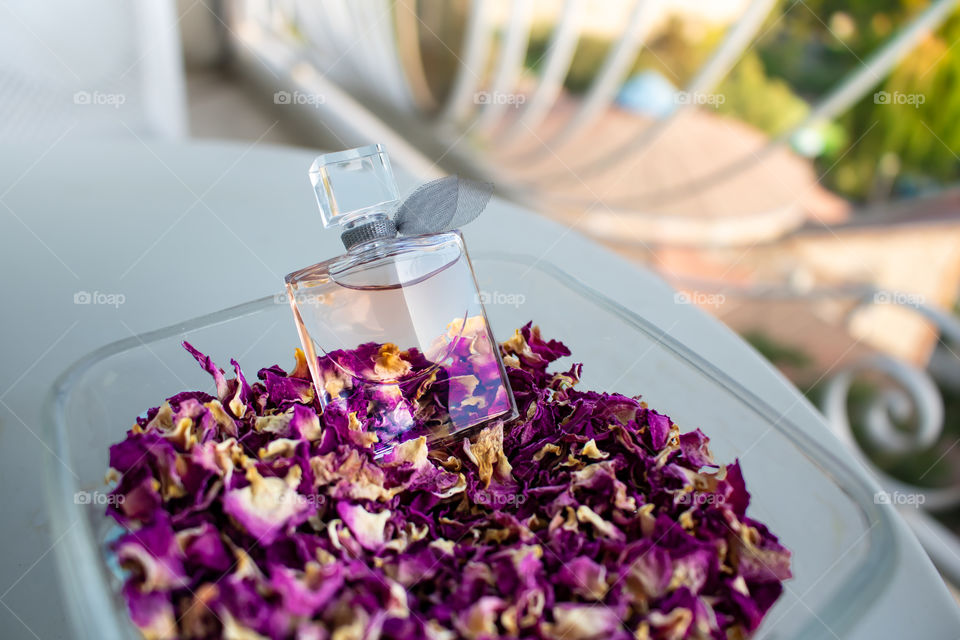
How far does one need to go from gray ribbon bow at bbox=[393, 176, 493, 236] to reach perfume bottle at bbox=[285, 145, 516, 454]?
0.01 m

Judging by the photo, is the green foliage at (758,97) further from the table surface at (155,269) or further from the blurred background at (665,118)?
the table surface at (155,269)

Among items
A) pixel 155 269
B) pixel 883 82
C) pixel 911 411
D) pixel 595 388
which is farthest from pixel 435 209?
pixel 883 82

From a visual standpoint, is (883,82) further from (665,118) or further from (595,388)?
(595,388)

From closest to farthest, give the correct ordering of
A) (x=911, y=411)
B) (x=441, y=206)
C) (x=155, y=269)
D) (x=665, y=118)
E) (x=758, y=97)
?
(x=441, y=206)
(x=155, y=269)
(x=911, y=411)
(x=665, y=118)
(x=758, y=97)

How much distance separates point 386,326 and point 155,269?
33 cm

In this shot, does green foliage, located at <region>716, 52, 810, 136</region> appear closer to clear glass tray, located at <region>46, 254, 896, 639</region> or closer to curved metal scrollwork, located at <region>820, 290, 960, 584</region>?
curved metal scrollwork, located at <region>820, 290, 960, 584</region>

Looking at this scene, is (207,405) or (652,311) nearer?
(207,405)

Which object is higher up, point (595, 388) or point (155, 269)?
point (155, 269)

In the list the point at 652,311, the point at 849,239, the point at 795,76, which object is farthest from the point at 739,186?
the point at 652,311

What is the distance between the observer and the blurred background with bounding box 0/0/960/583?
48.4 inches

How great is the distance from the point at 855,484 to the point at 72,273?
61cm

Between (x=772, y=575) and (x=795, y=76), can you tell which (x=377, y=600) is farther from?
(x=795, y=76)

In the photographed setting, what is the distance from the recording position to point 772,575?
1.14 ft

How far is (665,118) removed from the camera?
1400 millimetres
